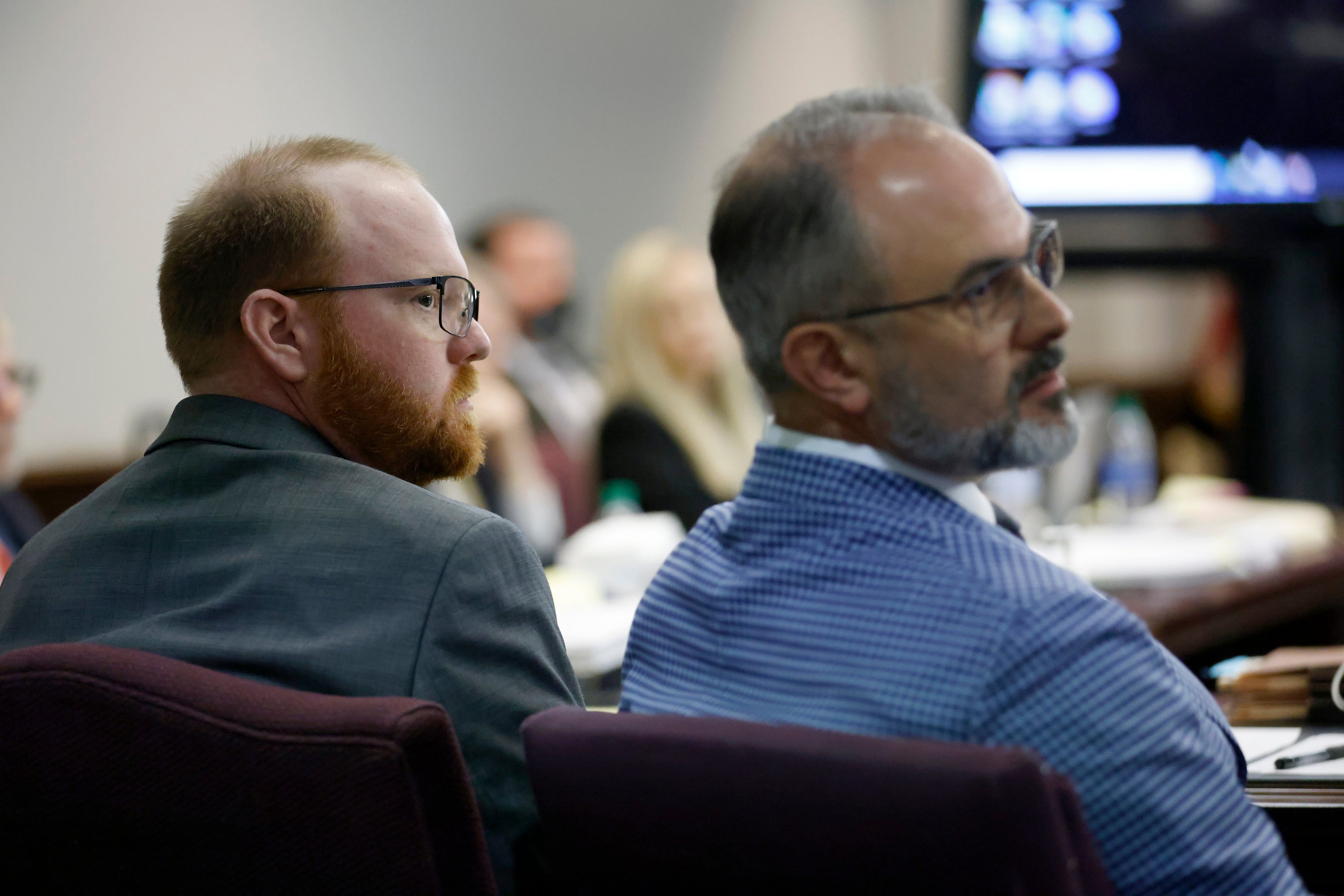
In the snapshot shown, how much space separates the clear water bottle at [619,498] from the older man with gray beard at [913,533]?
1.84 meters

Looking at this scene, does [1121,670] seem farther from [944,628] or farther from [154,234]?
[154,234]

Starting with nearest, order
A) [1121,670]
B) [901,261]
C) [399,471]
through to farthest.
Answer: [1121,670] < [901,261] < [399,471]

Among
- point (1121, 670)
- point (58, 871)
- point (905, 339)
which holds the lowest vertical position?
point (58, 871)

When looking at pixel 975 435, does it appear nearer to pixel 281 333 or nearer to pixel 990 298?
pixel 990 298

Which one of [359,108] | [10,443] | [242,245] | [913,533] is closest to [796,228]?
[913,533]

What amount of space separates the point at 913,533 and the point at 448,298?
1.84ft

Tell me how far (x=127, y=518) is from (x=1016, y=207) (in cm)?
74

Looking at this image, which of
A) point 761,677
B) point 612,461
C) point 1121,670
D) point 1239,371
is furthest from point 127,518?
point 1239,371

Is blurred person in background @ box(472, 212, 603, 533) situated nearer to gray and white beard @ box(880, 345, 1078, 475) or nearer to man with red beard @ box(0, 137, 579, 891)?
man with red beard @ box(0, 137, 579, 891)

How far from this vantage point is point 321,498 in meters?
1.04

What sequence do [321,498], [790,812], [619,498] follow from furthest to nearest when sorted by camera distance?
1. [619,498]
2. [321,498]
3. [790,812]

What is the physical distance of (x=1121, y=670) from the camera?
0.83 meters

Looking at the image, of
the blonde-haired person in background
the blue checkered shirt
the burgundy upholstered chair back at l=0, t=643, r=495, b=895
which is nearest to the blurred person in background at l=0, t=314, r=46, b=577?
the burgundy upholstered chair back at l=0, t=643, r=495, b=895

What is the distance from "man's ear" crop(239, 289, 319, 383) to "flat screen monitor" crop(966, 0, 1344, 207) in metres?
2.53
